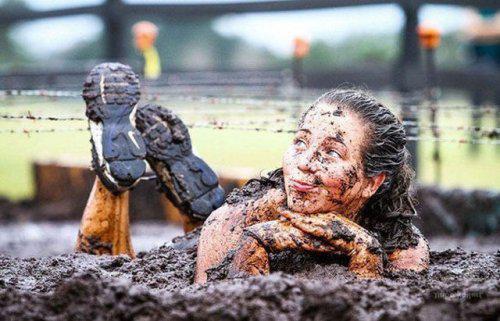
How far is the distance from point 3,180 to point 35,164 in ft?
9.61

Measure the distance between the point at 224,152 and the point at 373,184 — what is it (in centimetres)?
971

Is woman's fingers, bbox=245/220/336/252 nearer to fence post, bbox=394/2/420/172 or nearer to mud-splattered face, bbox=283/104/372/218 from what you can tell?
mud-splattered face, bbox=283/104/372/218

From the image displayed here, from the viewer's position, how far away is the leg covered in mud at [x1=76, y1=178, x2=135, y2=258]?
11.9 ft

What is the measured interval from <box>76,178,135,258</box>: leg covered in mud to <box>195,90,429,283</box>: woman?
2.25ft

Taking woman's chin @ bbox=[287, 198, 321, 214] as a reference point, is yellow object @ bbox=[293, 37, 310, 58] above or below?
above

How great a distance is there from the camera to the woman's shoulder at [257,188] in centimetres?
303

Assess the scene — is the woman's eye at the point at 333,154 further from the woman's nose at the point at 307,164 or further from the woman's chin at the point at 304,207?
the woman's chin at the point at 304,207

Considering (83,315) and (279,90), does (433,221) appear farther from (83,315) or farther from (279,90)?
(83,315)

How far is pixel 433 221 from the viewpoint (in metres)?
7.16

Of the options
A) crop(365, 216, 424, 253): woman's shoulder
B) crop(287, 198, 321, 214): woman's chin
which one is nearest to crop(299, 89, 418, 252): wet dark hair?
crop(365, 216, 424, 253): woman's shoulder

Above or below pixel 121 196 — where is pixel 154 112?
above

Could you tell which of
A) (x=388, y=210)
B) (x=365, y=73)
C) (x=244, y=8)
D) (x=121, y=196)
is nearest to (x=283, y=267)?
(x=388, y=210)

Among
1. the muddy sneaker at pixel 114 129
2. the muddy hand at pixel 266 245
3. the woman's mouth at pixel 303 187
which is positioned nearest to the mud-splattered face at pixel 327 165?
the woman's mouth at pixel 303 187

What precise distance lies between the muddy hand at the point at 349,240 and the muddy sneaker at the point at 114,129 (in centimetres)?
Answer: 95
